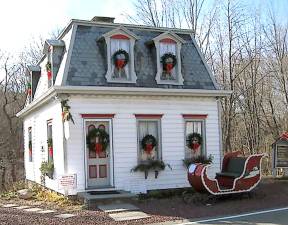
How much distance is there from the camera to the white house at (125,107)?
1602 centimetres

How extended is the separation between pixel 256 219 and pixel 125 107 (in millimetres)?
6597

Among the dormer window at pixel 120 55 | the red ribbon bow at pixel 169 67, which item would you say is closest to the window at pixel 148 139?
the dormer window at pixel 120 55

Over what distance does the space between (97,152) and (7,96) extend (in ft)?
94.1

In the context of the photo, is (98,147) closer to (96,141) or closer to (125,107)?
(96,141)

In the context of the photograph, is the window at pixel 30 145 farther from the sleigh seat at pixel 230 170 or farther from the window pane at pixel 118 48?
the sleigh seat at pixel 230 170

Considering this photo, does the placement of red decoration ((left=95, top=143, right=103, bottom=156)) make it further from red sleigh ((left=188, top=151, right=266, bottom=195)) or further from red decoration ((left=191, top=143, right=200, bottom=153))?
red decoration ((left=191, top=143, right=200, bottom=153))

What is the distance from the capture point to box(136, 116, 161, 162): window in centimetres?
1686

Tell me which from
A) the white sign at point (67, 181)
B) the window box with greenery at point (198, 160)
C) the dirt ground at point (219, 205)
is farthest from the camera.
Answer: the window box with greenery at point (198, 160)

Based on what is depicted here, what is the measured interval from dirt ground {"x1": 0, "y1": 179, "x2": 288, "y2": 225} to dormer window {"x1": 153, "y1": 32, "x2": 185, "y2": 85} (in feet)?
14.7

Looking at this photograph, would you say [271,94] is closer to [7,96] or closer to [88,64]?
[88,64]

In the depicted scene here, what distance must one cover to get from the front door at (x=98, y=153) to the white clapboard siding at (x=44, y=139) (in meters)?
0.95

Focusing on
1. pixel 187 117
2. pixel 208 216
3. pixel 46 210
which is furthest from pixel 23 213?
pixel 187 117

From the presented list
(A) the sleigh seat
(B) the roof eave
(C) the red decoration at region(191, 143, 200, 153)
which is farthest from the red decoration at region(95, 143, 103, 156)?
(A) the sleigh seat

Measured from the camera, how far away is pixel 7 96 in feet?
140
